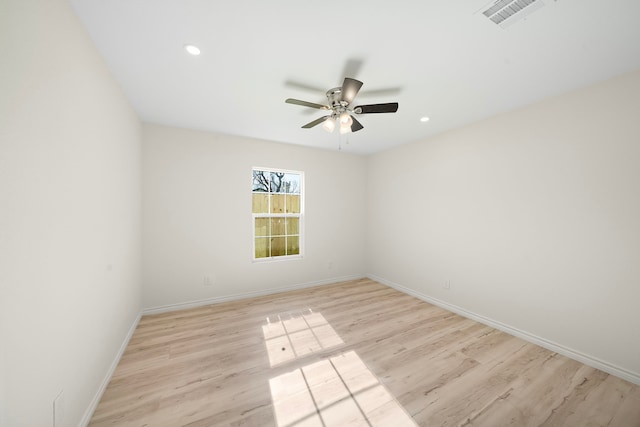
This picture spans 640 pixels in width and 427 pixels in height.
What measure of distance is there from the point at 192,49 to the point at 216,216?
2.28 m

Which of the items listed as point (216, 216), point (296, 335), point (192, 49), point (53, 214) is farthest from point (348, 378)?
point (192, 49)

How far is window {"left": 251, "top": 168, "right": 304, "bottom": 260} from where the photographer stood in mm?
3904

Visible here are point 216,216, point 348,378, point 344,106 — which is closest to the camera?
point 348,378

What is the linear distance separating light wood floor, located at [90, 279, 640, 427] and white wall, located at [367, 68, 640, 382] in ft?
1.28

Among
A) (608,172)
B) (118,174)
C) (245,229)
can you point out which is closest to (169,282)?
(245,229)

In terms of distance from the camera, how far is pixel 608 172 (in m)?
2.05

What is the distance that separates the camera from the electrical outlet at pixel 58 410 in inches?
47.5

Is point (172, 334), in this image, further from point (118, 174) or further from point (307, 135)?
point (307, 135)

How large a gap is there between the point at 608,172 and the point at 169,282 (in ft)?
16.2

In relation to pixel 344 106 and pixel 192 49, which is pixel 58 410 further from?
pixel 344 106

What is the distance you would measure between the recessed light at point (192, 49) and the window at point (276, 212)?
215 centimetres

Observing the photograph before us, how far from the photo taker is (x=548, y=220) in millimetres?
2395

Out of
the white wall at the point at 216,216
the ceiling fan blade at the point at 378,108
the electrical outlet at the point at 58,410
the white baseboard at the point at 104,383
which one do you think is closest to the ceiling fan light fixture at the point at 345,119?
the ceiling fan blade at the point at 378,108

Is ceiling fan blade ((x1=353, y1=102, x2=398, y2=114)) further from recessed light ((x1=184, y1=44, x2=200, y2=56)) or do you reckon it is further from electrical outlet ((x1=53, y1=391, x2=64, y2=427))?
electrical outlet ((x1=53, y1=391, x2=64, y2=427))
